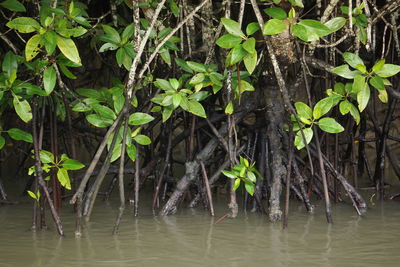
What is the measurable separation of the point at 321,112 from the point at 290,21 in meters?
0.42

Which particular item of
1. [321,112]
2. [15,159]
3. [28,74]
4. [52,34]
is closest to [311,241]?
[321,112]

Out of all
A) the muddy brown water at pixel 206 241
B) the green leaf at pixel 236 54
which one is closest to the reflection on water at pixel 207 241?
the muddy brown water at pixel 206 241

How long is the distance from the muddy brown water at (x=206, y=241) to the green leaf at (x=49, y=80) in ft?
2.21

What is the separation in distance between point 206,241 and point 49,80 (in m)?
0.99

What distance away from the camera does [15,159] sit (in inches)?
225

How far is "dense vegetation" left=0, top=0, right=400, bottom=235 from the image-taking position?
298 centimetres

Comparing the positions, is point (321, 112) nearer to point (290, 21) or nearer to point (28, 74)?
point (290, 21)

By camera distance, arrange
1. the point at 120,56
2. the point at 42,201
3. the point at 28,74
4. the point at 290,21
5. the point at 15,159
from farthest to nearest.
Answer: the point at 15,159 < the point at 28,74 < the point at 42,201 < the point at 120,56 < the point at 290,21

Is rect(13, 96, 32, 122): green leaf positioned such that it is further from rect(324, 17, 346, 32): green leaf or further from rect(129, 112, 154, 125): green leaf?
rect(324, 17, 346, 32): green leaf

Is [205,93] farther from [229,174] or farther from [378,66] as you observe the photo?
[378,66]

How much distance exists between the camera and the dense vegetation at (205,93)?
2.98 meters

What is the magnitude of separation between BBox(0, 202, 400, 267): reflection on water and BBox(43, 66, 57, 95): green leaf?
673 mm

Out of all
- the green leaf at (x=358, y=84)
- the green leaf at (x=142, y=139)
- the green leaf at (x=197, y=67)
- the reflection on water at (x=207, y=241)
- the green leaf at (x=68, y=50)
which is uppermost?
the green leaf at (x=68, y=50)

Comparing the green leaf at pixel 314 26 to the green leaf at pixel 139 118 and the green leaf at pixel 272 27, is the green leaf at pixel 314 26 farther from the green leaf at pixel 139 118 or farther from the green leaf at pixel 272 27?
the green leaf at pixel 139 118
